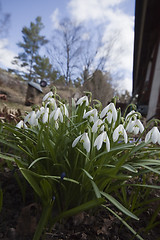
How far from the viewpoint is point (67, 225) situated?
120 centimetres

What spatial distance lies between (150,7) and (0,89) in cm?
980

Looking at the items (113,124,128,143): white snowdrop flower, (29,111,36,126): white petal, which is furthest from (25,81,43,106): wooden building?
(113,124,128,143): white snowdrop flower

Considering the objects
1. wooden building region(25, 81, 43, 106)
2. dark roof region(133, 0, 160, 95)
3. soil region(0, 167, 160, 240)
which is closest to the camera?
soil region(0, 167, 160, 240)

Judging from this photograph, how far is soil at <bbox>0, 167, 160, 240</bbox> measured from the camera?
105 centimetres

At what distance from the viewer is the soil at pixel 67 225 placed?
105 cm

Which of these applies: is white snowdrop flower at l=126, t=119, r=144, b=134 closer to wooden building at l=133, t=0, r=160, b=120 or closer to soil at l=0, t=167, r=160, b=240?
soil at l=0, t=167, r=160, b=240

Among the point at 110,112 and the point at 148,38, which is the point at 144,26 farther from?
the point at 110,112

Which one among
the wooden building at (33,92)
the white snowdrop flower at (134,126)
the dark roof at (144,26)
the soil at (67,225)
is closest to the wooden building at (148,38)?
the dark roof at (144,26)

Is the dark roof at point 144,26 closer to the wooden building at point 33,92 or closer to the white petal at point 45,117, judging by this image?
the white petal at point 45,117

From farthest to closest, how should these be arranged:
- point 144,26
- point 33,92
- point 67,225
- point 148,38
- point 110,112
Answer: point 33,92 → point 148,38 → point 144,26 → point 110,112 → point 67,225

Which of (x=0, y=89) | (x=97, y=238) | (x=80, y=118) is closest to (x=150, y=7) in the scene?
(x=80, y=118)

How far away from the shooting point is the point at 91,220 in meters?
1.24

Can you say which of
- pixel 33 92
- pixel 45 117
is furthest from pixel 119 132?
pixel 33 92

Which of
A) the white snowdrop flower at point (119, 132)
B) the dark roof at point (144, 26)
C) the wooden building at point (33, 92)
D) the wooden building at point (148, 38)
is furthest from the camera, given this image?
the wooden building at point (33, 92)
